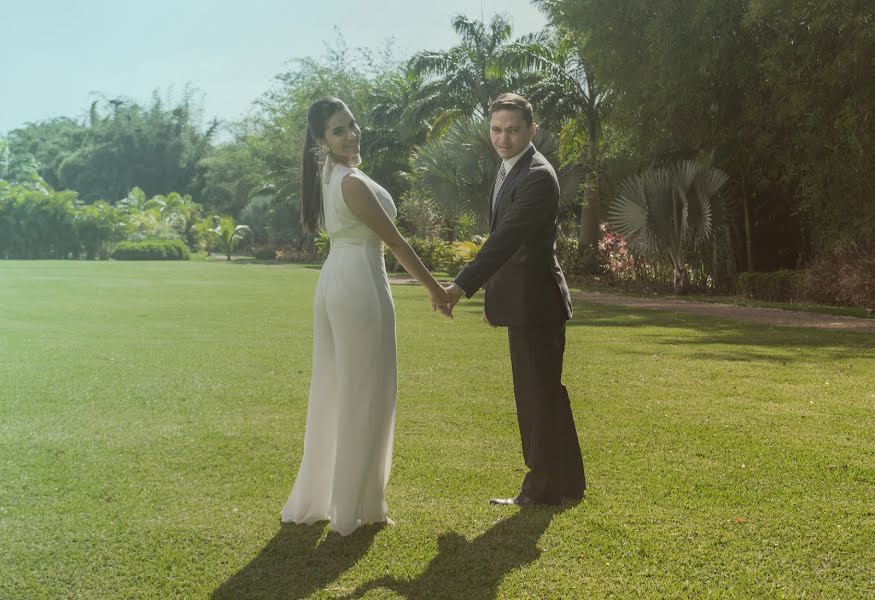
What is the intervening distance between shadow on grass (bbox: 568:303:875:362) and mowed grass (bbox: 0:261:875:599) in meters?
0.17

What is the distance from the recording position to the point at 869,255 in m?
16.9

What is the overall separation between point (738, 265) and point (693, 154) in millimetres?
2882

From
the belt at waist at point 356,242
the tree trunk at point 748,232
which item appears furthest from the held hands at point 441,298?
the tree trunk at point 748,232

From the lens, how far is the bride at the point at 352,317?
393cm

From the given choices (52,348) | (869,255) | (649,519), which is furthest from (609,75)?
(649,519)

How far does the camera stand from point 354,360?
156 inches

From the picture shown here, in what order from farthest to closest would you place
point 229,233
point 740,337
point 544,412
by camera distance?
point 229,233
point 740,337
point 544,412

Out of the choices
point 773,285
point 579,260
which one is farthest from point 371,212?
point 579,260

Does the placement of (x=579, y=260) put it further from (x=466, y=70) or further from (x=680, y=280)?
(x=466, y=70)

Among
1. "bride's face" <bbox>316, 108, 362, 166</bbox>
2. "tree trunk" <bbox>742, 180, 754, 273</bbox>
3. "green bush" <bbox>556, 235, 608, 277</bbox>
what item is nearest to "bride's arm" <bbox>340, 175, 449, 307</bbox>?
"bride's face" <bbox>316, 108, 362, 166</bbox>

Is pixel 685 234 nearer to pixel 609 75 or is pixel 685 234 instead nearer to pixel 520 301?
pixel 609 75

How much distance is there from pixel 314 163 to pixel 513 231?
94cm

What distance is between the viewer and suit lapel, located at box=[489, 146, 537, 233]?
14.1ft

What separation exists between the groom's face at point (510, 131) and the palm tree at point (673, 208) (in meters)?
16.8
